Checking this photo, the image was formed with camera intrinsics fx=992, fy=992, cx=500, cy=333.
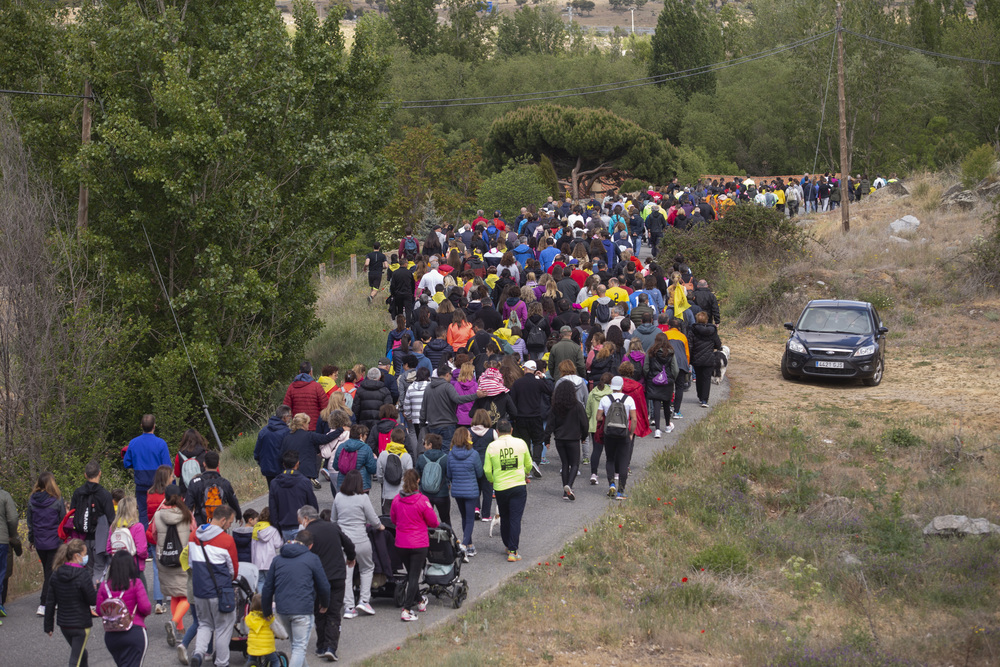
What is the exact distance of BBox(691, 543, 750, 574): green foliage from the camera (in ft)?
37.2

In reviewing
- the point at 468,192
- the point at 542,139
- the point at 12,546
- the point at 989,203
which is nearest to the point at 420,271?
the point at 12,546

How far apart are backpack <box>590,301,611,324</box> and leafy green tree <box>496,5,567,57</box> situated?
2909 inches

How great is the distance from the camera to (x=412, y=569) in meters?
9.88

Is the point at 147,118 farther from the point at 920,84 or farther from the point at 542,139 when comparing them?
the point at 920,84

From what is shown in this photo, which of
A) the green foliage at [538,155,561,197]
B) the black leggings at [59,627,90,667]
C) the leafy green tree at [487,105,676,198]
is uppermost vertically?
the leafy green tree at [487,105,676,198]

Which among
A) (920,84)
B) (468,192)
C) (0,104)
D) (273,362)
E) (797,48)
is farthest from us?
(797,48)

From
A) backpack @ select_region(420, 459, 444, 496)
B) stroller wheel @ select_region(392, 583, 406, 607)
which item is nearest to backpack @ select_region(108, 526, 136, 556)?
stroller wheel @ select_region(392, 583, 406, 607)

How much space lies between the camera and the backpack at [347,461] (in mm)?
10930

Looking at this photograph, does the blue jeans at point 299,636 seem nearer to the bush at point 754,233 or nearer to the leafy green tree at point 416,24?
the bush at point 754,233

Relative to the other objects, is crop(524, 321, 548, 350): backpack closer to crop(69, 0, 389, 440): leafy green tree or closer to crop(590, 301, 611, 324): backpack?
crop(590, 301, 611, 324): backpack

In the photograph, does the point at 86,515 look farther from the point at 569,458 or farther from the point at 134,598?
the point at 569,458

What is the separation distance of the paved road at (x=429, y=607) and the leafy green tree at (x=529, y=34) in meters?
78.0

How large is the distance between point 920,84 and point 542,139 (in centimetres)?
2611

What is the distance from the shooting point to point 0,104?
20344mm
